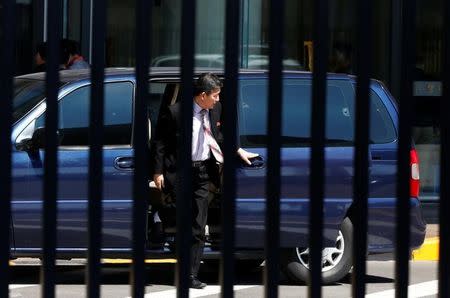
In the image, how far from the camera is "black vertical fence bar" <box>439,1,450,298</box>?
99.0 inches

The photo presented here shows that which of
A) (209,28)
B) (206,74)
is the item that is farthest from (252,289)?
(209,28)

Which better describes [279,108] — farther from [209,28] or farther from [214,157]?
[209,28]

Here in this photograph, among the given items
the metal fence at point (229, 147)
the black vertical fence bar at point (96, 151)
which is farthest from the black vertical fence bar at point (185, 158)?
Answer: the black vertical fence bar at point (96, 151)

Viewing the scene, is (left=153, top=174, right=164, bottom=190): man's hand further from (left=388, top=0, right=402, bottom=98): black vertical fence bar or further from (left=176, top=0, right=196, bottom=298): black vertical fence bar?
(left=176, top=0, right=196, bottom=298): black vertical fence bar

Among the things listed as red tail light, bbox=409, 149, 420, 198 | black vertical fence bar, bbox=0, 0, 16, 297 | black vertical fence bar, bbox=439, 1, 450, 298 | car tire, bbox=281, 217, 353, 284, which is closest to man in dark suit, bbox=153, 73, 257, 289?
car tire, bbox=281, 217, 353, 284

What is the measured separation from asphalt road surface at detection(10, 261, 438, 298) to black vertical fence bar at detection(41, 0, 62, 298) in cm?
535

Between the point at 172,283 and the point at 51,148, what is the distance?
7146mm

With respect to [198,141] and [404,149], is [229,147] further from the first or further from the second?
[198,141]

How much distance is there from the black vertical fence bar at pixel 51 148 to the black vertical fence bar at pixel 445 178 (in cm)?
80

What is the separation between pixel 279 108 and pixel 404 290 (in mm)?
481

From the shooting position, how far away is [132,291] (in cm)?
244

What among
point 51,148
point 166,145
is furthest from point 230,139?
point 166,145

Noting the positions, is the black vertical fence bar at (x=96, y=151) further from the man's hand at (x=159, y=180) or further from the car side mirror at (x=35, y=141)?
the man's hand at (x=159, y=180)

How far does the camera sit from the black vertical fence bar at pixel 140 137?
2398 millimetres
